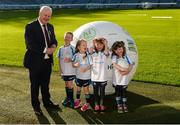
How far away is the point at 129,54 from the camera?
969cm

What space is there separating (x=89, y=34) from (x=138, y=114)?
221cm

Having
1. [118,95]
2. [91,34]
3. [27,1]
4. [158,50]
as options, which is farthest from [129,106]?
[27,1]

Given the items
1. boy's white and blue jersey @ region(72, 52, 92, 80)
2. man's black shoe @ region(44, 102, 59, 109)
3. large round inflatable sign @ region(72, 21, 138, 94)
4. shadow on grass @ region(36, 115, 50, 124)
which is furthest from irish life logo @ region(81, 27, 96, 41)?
shadow on grass @ region(36, 115, 50, 124)

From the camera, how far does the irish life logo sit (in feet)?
31.5

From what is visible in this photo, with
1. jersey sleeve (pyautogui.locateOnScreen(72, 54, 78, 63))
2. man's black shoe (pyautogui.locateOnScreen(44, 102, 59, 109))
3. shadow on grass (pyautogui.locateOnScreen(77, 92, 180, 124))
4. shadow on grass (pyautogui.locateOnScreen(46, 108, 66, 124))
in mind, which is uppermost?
jersey sleeve (pyautogui.locateOnScreen(72, 54, 78, 63))

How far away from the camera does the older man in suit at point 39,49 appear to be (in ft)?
28.1

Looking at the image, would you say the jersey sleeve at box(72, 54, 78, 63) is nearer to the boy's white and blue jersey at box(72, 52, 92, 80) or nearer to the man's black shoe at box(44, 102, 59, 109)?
the boy's white and blue jersey at box(72, 52, 92, 80)

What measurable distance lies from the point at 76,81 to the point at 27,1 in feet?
283

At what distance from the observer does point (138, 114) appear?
342 inches

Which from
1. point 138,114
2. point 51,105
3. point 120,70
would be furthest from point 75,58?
point 138,114

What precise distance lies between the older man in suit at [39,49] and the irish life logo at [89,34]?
3.34 feet

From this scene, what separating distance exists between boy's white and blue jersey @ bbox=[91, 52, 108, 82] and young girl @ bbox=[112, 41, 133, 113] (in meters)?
0.21

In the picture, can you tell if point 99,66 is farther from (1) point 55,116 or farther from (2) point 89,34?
(1) point 55,116

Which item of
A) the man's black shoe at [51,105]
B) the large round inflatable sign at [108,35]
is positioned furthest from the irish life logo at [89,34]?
the man's black shoe at [51,105]
